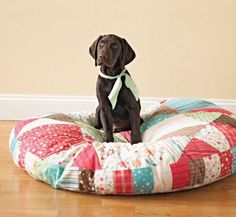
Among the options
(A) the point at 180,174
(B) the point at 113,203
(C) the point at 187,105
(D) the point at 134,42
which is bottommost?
(B) the point at 113,203

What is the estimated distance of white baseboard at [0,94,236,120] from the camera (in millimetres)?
3086

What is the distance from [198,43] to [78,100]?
33.2 inches

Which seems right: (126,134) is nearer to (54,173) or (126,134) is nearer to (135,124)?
(135,124)

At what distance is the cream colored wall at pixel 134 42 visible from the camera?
293cm

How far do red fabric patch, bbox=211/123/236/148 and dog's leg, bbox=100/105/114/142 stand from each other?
488 mm

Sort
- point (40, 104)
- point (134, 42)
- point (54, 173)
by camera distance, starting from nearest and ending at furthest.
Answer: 1. point (54, 173)
2. point (134, 42)
3. point (40, 104)

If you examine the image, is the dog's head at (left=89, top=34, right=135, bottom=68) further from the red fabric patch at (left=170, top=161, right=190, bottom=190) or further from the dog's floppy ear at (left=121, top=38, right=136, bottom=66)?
the red fabric patch at (left=170, top=161, right=190, bottom=190)

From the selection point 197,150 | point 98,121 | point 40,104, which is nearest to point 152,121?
point 98,121

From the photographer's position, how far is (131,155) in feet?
6.53

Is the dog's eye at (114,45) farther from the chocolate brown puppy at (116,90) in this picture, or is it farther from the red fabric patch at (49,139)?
the red fabric patch at (49,139)

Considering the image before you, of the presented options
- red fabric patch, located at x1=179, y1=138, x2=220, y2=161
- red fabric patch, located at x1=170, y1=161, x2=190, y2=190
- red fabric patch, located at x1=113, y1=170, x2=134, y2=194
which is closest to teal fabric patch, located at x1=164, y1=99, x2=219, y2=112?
red fabric patch, located at x1=179, y1=138, x2=220, y2=161

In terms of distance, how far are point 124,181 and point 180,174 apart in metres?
0.23

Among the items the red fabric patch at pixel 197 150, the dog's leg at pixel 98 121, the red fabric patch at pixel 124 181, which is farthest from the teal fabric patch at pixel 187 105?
the red fabric patch at pixel 124 181

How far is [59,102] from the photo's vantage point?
3096 millimetres
